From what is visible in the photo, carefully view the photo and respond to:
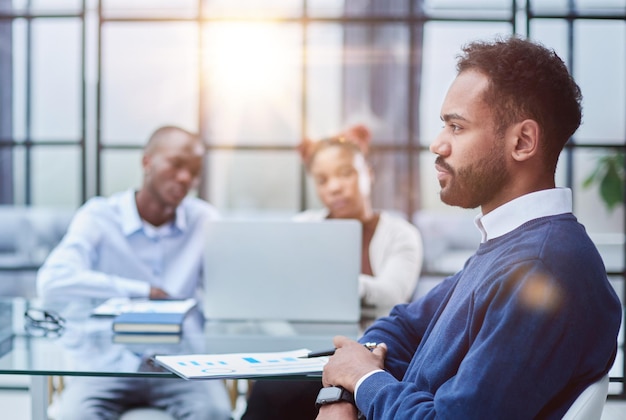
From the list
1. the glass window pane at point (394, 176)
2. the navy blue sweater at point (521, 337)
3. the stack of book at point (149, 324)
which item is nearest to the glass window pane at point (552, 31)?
the glass window pane at point (394, 176)

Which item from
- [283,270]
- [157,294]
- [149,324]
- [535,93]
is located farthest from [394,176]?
[535,93]

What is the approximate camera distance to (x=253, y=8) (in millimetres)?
4594

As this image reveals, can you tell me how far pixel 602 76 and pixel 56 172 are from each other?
3291 mm

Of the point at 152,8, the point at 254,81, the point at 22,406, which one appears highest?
the point at 152,8

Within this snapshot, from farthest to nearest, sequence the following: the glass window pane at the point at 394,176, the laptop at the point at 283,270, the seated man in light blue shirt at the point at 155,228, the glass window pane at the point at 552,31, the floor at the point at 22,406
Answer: the glass window pane at the point at 394,176 < the glass window pane at the point at 552,31 < the floor at the point at 22,406 < the seated man in light blue shirt at the point at 155,228 < the laptop at the point at 283,270

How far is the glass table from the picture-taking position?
182 cm

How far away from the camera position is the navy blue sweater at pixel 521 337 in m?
1.25

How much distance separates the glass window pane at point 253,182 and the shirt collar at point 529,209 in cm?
294

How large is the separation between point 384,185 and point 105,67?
5.76ft

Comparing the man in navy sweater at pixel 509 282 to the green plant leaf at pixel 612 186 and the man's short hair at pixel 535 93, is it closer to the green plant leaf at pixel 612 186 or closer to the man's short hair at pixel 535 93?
the man's short hair at pixel 535 93

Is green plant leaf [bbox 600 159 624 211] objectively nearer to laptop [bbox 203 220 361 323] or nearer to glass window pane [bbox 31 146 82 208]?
laptop [bbox 203 220 361 323]

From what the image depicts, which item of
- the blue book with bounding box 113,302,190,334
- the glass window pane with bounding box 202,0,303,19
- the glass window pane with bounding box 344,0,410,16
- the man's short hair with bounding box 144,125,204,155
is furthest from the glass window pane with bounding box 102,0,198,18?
the blue book with bounding box 113,302,190,334

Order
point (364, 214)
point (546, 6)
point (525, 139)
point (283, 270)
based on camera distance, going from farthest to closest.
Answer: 1. point (546, 6)
2. point (364, 214)
3. point (283, 270)
4. point (525, 139)

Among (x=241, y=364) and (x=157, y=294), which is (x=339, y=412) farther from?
(x=157, y=294)
